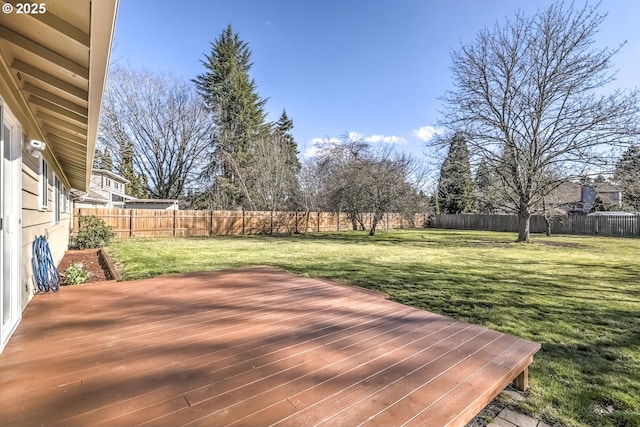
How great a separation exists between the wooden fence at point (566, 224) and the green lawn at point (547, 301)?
1157 centimetres

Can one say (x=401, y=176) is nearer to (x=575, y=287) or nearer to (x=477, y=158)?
(x=477, y=158)

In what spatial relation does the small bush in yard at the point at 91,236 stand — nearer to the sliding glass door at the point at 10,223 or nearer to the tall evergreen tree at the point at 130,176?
the sliding glass door at the point at 10,223

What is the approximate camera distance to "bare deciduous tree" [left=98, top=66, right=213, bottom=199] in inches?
738

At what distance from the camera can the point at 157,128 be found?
801 inches

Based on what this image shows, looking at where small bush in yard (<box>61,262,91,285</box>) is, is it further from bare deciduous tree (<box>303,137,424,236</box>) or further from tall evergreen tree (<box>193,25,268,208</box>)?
tall evergreen tree (<box>193,25,268,208</box>)

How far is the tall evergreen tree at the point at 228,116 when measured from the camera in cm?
2181

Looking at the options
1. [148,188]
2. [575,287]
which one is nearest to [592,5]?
[575,287]

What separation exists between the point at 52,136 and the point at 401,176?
1404cm

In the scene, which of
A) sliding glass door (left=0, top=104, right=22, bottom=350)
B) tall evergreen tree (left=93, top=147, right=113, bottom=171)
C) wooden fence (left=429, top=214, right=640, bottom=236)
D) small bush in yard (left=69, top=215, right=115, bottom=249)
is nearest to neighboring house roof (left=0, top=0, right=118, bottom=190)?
sliding glass door (left=0, top=104, right=22, bottom=350)

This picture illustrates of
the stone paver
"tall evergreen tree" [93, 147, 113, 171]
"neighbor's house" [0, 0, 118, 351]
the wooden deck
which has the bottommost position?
the stone paver

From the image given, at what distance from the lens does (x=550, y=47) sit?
1125 cm

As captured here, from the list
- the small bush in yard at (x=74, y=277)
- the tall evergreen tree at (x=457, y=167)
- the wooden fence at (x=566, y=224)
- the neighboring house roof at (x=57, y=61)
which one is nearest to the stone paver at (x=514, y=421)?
the neighboring house roof at (x=57, y=61)

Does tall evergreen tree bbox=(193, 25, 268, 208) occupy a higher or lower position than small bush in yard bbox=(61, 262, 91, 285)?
higher

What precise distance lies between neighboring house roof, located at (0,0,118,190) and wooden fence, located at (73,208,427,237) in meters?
10.5
